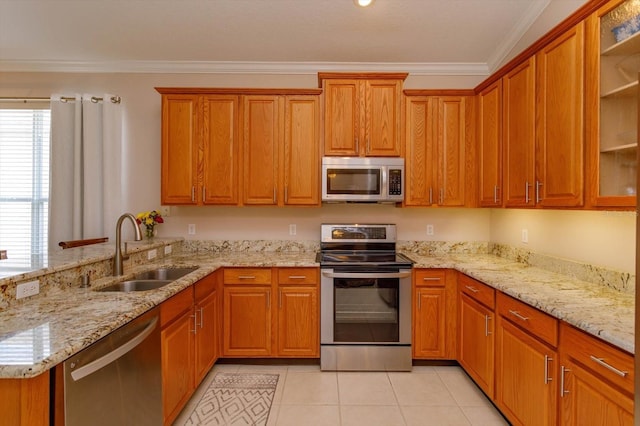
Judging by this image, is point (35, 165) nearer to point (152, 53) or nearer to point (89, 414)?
point (152, 53)

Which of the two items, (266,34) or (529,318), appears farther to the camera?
(266,34)

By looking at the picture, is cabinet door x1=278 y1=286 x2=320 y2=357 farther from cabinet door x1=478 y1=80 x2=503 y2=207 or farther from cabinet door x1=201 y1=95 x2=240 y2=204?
cabinet door x1=478 y1=80 x2=503 y2=207

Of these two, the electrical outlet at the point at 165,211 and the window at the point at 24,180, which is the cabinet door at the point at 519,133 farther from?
the window at the point at 24,180

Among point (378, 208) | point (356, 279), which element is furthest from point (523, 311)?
point (378, 208)

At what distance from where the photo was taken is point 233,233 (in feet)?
11.4

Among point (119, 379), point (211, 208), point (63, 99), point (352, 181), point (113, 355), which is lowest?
point (119, 379)

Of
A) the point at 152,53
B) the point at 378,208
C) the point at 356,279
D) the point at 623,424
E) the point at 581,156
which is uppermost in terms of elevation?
the point at 152,53

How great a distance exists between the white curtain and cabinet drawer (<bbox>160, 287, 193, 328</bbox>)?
65.8 inches

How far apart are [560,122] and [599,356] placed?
1225 mm

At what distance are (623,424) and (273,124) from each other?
2.86m

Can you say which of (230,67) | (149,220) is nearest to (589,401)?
(149,220)

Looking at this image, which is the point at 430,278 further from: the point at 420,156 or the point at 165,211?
the point at 165,211

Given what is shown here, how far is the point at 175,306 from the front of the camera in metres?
2.01

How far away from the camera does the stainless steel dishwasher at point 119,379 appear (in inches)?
46.7
